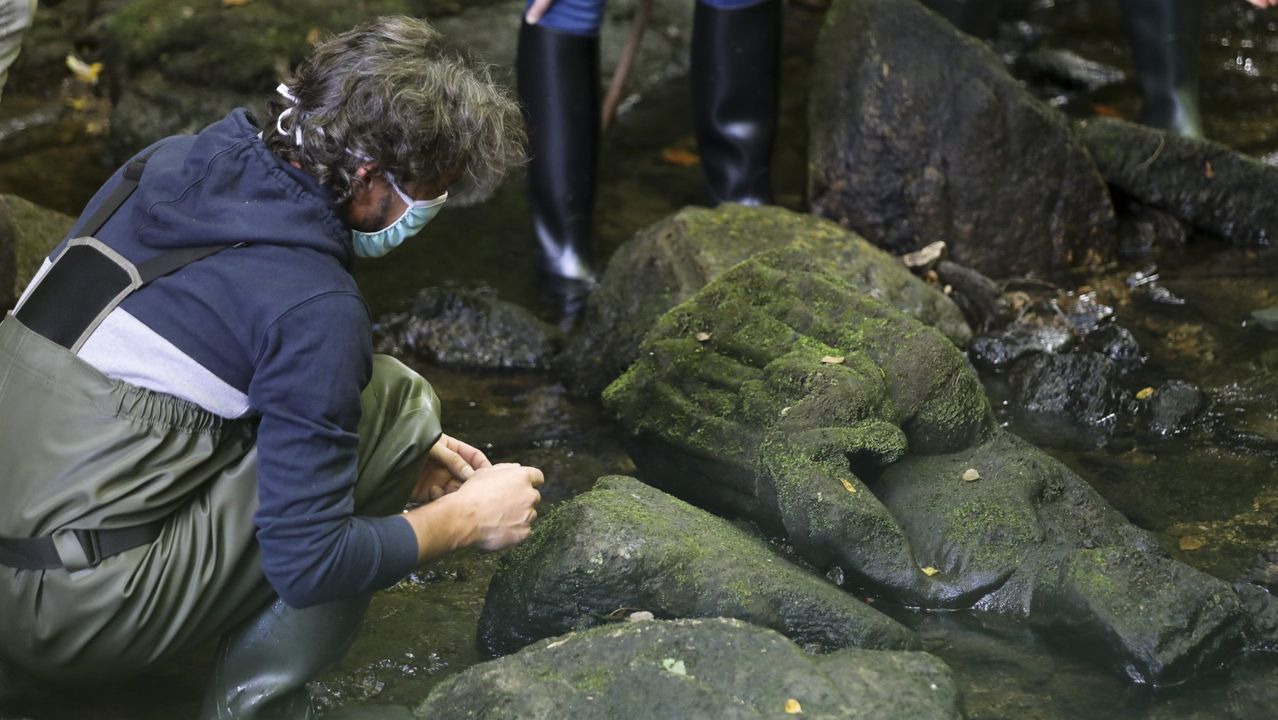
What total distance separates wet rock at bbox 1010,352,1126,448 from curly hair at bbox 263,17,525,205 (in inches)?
80.6

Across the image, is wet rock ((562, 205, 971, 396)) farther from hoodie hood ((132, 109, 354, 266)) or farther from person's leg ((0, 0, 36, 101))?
hoodie hood ((132, 109, 354, 266))

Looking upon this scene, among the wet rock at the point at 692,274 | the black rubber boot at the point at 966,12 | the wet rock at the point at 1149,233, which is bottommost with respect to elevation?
the wet rock at the point at 1149,233

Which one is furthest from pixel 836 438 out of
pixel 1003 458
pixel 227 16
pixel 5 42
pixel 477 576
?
pixel 227 16

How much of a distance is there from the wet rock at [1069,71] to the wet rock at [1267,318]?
2678 mm

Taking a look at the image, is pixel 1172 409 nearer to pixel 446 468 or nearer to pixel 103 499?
pixel 446 468

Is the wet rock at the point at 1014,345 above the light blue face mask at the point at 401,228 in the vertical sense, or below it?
below

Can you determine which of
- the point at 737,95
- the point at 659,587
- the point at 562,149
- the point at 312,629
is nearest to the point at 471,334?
the point at 562,149

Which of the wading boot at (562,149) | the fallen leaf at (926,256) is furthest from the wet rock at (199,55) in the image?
the fallen leaf at (926,256)

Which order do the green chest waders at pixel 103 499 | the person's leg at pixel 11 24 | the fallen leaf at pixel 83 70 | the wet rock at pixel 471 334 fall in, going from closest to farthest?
1. the green chest waders at pixel 103 499
2. the person's leg at pixel 11 24
3. the wet rock at pixel 471 334
4. the fallen leaf at pixel 83 70

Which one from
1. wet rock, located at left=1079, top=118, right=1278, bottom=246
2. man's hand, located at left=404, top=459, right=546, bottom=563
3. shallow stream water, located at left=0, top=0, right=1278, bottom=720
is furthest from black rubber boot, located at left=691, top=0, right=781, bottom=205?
man's hand, located at left=404, top=459, right=546, bottom=563

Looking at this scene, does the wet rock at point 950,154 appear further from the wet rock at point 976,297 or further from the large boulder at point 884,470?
the large boulder at point 884,470

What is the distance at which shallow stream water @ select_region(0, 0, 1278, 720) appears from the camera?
2.51 m

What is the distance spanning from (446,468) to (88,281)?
2.55ft

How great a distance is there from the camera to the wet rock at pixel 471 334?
4137 mm
